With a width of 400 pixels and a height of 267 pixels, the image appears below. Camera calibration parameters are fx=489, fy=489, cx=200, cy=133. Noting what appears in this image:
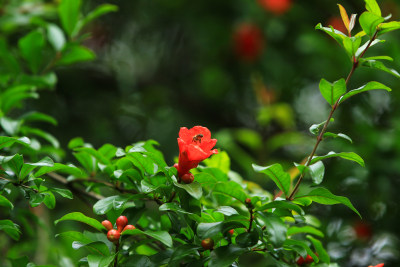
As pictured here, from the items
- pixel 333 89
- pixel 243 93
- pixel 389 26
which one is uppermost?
pixel 389 26

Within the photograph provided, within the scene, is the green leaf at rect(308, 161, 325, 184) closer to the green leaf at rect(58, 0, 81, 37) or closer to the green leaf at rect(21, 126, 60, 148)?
the green leaf at rect(21, 126, 60, 148)

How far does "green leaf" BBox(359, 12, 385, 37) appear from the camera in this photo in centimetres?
88

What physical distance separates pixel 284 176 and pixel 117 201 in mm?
317

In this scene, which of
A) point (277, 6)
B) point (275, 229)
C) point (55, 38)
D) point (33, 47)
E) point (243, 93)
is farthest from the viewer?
point (243, 93)

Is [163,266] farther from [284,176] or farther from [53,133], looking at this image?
[53,133]

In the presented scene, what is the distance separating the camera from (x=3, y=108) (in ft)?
4.47

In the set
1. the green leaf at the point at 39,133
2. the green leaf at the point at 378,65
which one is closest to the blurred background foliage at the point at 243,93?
the green leaf at the point at 39,133

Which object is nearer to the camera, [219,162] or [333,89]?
[333,89]

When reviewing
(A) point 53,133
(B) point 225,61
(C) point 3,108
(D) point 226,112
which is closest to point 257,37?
(B) point 225,61

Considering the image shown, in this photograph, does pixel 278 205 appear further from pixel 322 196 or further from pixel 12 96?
pixel 12 96

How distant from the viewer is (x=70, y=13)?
167cm

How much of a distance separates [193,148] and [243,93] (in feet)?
7.74

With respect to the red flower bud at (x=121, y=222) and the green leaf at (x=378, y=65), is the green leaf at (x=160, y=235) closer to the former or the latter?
the red flower bud at (x=121, y=222)

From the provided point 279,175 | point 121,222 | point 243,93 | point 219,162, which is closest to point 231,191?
point 279,175
